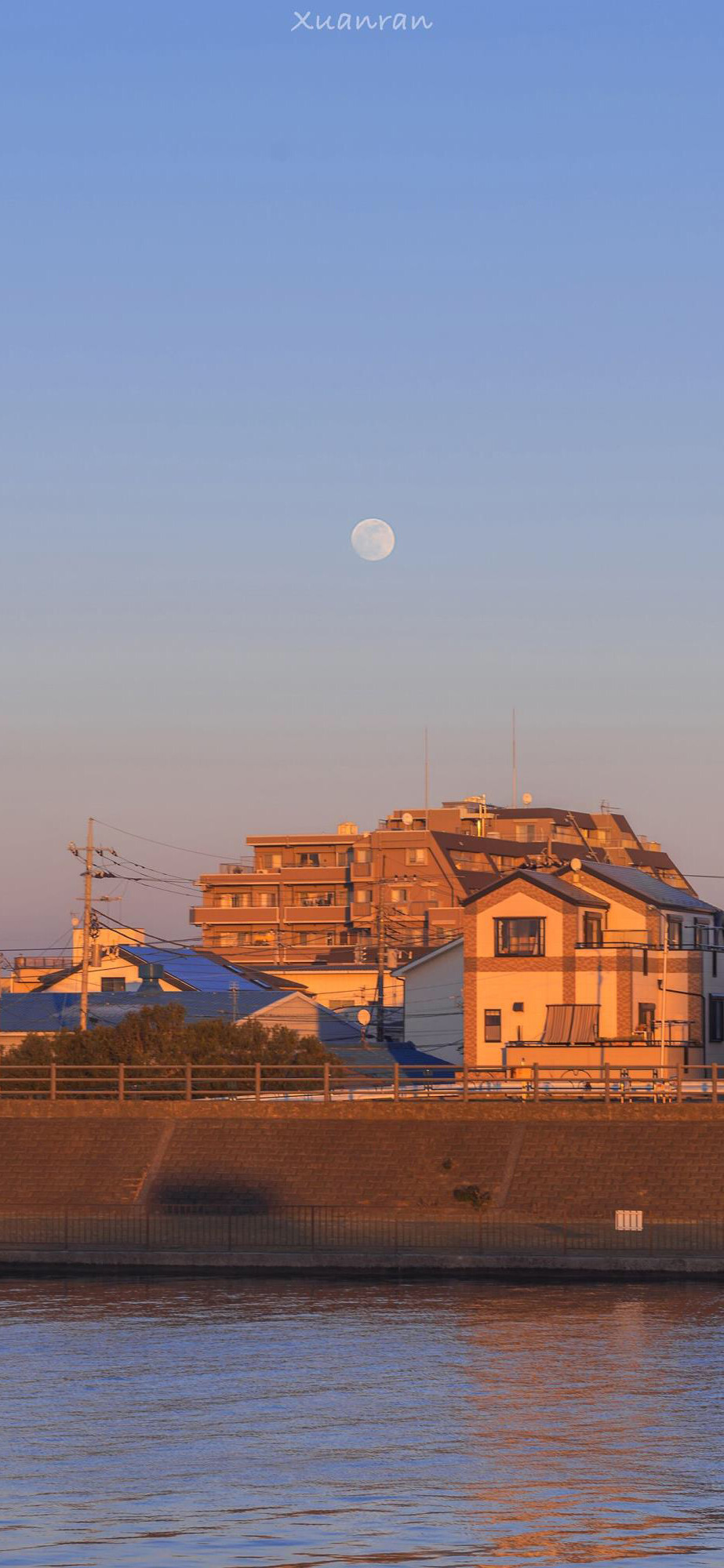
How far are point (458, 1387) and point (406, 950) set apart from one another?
A: 91951 mm

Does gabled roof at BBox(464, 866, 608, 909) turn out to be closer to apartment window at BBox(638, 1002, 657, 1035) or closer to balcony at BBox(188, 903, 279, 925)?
apartment window at BBox(638, 1002, 657, 1035)

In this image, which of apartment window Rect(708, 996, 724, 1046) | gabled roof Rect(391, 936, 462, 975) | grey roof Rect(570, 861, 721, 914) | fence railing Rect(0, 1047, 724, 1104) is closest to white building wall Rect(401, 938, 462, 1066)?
gabled roof Rect(391, 936, 462, 975)

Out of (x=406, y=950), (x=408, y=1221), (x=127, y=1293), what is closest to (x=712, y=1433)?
(x=127, y=1293)

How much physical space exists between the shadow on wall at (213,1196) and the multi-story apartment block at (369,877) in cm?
9649

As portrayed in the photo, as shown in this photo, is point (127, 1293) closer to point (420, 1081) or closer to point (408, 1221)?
point (408, 1221)

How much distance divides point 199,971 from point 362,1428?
75.5 metres

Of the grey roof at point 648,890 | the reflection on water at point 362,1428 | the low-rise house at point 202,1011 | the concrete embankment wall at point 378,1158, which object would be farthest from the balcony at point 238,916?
the reflection on water at point 362,1428

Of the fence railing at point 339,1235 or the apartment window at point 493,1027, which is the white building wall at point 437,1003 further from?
the fence railing at point 339,1235

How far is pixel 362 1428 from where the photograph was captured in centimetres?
2220

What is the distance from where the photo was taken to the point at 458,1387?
81.1ft

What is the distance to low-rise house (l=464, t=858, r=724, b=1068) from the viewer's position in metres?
64.1

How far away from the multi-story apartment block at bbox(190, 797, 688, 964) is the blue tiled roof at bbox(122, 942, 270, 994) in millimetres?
36335

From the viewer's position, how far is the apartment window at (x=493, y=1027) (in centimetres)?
6600

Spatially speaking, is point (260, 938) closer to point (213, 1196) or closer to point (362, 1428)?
point (213, 1196)
